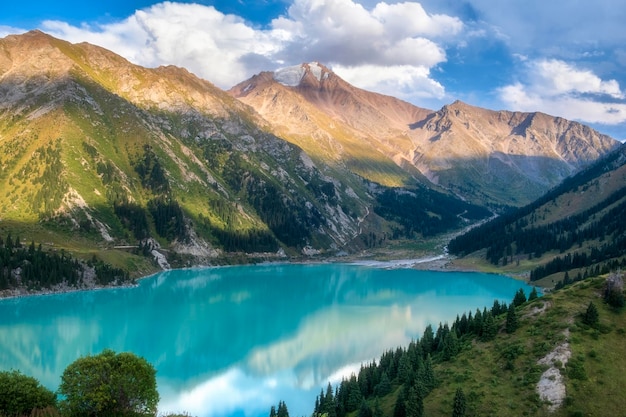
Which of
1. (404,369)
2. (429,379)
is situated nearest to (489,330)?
(429,379)

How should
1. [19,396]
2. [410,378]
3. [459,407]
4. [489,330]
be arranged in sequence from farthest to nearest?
1. [489,330]
2. [410,378]
3. [459,407]
4. [19,396]

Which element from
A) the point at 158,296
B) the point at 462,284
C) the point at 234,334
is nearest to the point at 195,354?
the point at 234,334

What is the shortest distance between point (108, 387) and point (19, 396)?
6.55 metres

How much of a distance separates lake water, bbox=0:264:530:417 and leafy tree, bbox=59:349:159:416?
23008 millimetres

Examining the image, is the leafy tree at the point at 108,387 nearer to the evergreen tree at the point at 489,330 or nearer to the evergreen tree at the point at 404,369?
the evergreen tree at the point at 404,369

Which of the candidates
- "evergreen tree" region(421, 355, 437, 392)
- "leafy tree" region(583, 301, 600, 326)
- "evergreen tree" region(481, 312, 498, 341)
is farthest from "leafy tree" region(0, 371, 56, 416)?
"leafy tree" region(583, 301, 600, 326)

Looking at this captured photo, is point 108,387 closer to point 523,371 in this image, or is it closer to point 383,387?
point 383,387

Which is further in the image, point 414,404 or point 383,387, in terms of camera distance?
point 383,387

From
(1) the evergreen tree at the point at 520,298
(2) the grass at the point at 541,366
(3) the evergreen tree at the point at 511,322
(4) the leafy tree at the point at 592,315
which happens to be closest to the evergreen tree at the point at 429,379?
(2) the grass at the point at 541,366

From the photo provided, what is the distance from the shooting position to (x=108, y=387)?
136ft

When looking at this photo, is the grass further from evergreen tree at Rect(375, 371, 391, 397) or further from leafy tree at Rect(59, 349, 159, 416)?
leafy tree at Rect(59, 349, 159, 416)

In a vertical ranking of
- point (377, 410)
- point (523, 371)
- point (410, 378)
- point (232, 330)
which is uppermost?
point (523, 371)

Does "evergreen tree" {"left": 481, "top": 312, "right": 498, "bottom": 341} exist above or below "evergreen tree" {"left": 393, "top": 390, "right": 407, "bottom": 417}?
above

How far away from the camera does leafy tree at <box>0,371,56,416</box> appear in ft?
125
